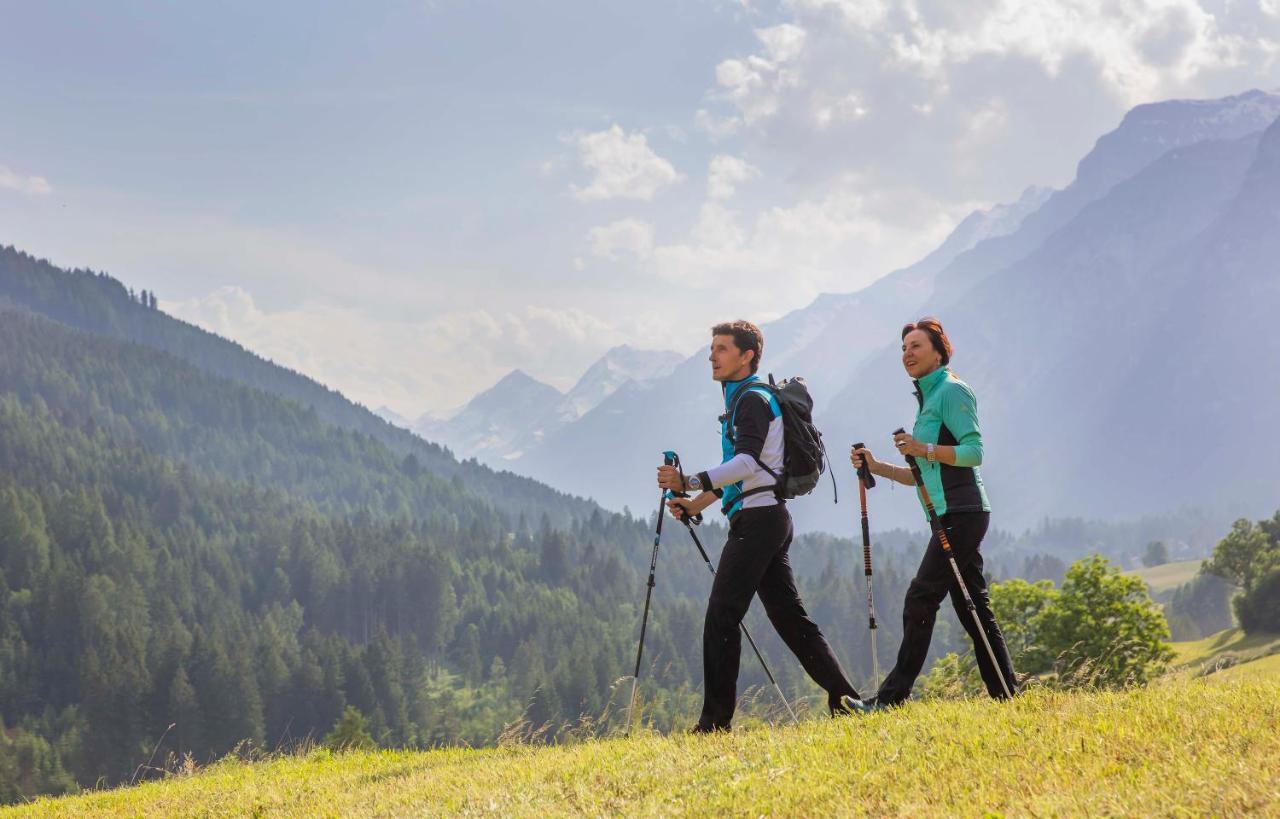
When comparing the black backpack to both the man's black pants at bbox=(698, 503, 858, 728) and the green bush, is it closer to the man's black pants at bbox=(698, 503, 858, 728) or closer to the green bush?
the man's black pants at bbox=(698, 503, 858, 728)

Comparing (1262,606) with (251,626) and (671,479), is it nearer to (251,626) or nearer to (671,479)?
(671,479)

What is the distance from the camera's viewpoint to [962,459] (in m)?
8.28

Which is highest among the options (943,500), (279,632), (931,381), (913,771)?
(931,381)

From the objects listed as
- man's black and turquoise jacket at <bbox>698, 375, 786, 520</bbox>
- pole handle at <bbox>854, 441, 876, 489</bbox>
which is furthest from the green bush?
man's black and turquoise jacket at <bbox>698, 375, 786, 520</bbox>

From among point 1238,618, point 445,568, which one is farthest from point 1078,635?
point 445,568

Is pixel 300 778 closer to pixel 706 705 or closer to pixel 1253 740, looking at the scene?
pixel 706 705

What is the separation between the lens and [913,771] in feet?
20.5

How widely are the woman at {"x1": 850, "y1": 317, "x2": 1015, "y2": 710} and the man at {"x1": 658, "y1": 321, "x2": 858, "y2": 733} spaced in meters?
0.74

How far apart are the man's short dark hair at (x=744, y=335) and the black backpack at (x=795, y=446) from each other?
374 millimetres

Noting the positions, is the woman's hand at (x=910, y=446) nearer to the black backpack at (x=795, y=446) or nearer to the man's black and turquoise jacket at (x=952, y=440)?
the man's black and turquoise jacket at (x=952, y=440)

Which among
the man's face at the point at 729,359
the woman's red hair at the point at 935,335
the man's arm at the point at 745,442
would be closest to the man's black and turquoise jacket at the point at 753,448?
the man's arm at the point at 745,442

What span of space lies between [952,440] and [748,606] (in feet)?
7.60

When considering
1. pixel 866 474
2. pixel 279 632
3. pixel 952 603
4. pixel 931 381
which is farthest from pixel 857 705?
pixel 279 632

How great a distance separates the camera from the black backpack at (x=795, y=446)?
28.4 ft
